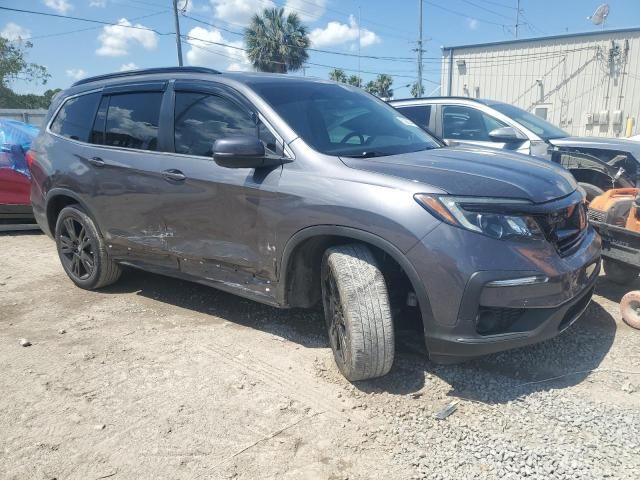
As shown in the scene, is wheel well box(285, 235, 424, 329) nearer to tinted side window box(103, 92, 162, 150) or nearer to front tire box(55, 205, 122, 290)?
tinted side window box(103, 92, 162, 150)

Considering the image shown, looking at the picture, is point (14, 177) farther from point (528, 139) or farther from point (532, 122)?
point (532, 122)

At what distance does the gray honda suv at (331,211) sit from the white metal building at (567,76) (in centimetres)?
2051

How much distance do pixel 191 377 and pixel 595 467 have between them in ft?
7.31

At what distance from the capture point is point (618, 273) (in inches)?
178

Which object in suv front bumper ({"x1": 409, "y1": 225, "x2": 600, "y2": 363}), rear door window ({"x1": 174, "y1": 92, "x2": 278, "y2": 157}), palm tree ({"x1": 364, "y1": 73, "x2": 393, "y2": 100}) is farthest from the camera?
palm tree ({"x1": 364, "y1": 73, "x2": 393, "y2": 100})

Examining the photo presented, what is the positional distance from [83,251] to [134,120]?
55.2 inches

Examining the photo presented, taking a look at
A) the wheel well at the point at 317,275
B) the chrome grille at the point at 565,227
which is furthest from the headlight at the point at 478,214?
the wheel well at the point at 317,275

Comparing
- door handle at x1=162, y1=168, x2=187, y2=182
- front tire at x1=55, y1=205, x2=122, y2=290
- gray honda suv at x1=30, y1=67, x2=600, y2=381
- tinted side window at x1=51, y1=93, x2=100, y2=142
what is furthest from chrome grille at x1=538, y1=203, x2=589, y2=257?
tinted side window at x1=51, y1=93, x2=100, y2=142

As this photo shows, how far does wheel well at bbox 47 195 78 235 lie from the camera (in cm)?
480

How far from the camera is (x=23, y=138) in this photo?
7461 millimetres

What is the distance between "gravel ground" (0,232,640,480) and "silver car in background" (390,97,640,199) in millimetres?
1799

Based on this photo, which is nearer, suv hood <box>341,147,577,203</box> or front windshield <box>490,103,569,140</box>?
suv hood <box>341,147,577,203</box>

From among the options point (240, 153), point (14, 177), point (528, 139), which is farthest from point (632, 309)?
point (14, 177)

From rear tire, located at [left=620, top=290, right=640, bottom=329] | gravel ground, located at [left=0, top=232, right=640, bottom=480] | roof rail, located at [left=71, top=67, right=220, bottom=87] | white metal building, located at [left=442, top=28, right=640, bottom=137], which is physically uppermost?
white metal building, located at [left=442, top=28, right=640, bottom=137]
